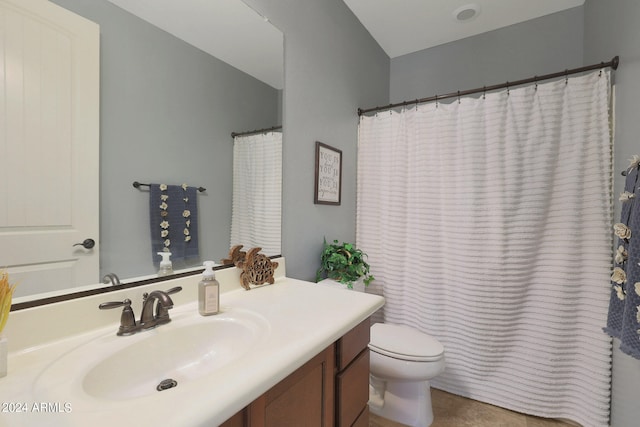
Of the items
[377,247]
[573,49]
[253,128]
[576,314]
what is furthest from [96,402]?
[573,49]

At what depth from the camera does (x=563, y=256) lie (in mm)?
1528

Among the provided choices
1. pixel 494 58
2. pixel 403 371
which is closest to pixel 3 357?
pixel 403 371

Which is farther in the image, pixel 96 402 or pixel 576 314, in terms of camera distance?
pixel 576 314

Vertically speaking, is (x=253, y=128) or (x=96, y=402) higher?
(x=253, y=128)

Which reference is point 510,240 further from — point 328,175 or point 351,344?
point 351,344

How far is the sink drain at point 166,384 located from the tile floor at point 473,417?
131 cm

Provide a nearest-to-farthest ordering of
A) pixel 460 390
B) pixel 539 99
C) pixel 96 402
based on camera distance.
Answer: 1. pixel 96 402
2. pixel 539 99
3. pixel 460 390

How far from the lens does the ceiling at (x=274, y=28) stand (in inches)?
39.6

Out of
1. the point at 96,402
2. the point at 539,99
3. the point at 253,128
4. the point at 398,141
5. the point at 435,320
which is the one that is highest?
the point at 539,99

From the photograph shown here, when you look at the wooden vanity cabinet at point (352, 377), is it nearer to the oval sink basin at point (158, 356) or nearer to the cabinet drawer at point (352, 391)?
the cabinet drawer at point (352, 391)

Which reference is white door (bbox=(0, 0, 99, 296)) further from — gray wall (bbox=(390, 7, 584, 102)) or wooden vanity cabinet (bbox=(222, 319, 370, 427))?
gray wall (bbox=(390, 7, 584, 102))

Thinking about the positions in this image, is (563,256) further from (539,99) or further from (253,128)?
(253,128)

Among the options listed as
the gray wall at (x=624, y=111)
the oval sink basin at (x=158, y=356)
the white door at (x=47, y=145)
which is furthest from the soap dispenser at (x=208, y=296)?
the gray wall at (x=624, y=111)

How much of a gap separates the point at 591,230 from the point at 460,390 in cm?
120
